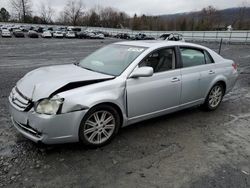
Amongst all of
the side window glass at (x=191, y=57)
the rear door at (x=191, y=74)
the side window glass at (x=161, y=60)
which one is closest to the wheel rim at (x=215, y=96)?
the rear door at (x=191, y=74)

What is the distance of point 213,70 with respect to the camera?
4.93 metres

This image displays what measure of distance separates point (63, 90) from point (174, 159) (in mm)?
1761

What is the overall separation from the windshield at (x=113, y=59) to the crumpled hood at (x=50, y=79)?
0.21 meters

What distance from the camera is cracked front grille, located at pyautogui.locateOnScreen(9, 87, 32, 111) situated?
313 centimetres

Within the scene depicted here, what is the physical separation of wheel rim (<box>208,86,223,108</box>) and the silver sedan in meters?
0.07

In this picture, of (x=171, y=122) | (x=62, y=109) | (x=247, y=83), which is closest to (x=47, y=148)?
(x=62, y=109)

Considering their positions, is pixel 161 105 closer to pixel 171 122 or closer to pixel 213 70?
pixel 171 122

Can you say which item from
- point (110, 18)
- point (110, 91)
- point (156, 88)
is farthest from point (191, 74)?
point (110, 18)

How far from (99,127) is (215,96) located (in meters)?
2.88

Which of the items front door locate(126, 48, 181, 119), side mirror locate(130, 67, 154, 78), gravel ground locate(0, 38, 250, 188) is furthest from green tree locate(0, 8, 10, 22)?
side mirror locate(130, 67, 154, 78)

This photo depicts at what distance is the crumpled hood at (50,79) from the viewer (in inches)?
125

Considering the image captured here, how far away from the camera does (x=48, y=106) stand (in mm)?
3062

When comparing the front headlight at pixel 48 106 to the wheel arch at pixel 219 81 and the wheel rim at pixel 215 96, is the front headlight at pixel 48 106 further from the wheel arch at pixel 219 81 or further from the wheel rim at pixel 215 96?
the wheel rim at pixel 215 96

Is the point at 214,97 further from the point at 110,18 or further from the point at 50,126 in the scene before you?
the point at 110,18
